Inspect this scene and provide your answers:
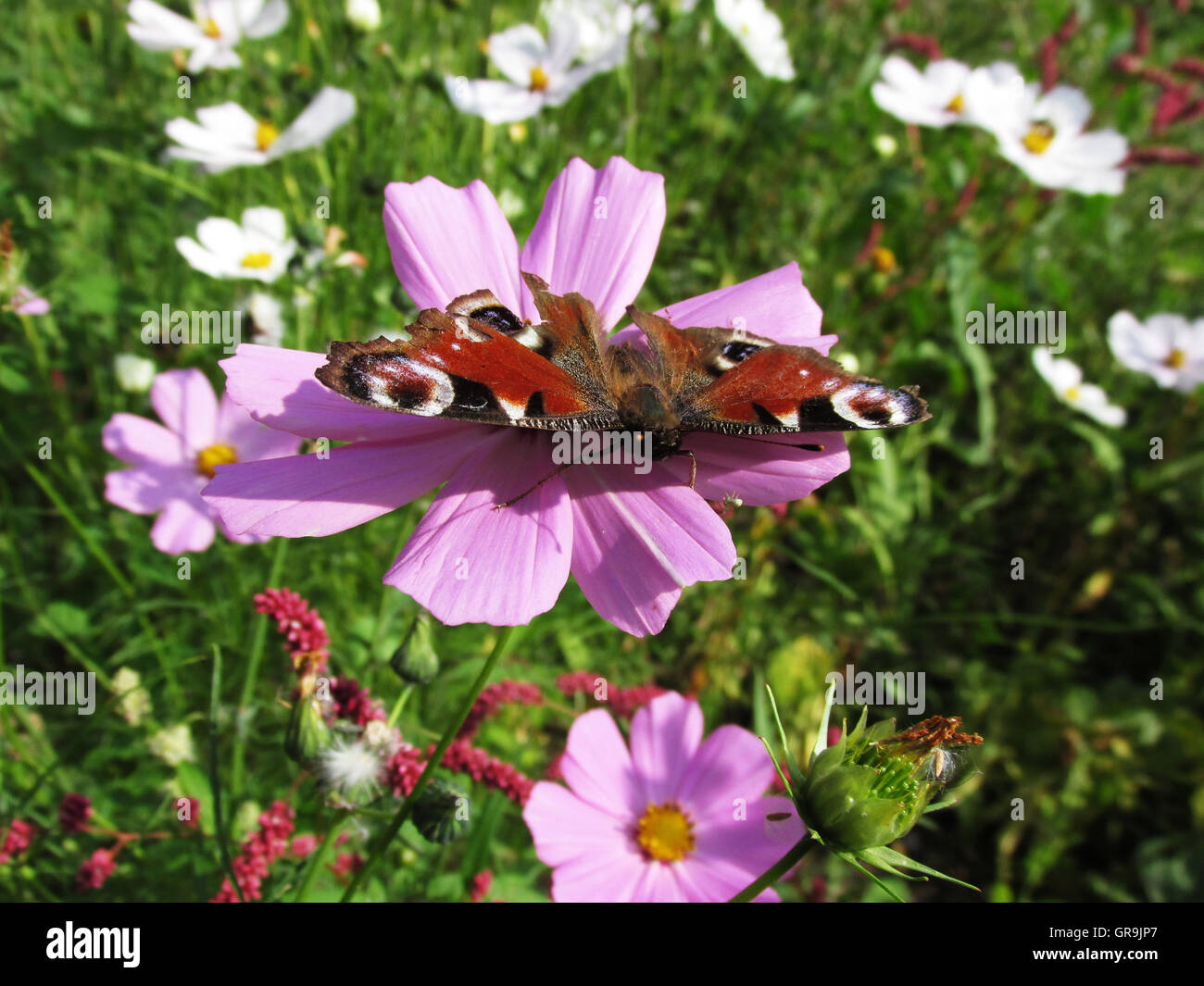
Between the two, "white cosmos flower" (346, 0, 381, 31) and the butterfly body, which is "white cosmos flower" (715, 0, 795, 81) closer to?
"white cosmos flower" (346, 0, 381, 31)

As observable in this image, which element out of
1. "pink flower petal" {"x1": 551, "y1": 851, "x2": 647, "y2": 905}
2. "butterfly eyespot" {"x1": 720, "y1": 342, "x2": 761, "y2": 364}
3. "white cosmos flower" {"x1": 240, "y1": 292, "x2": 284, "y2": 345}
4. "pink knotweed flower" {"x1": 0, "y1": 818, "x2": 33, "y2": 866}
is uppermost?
"white cosmos flower" {"x1": 240, "y1": 292, "x2": 284, "y2": 345}

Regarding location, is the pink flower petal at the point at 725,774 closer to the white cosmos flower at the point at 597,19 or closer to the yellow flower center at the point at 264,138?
the yellow flower center at the point at 264,138

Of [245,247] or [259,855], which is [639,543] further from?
[245,247]

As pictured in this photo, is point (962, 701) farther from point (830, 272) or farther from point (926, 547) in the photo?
point (830, 272)

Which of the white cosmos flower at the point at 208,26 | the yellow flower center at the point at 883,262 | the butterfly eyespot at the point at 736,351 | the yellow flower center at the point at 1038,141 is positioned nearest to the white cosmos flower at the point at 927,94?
the yellow flower center at the point at 1038,141

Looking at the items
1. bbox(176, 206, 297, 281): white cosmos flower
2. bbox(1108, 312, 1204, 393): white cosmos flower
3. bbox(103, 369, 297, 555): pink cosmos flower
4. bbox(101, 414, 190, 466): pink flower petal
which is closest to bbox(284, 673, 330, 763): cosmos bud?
bbox(103, 369, 297, 555): pink cosmos flower
